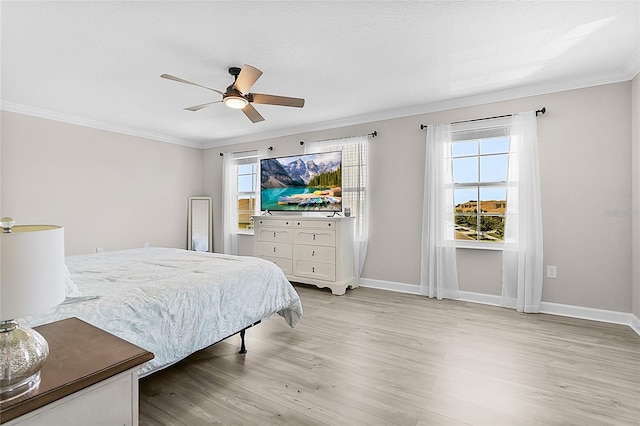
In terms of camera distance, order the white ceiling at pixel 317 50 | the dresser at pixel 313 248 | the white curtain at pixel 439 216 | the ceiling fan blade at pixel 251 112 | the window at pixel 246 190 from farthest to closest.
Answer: the window at pixel 246 190 → the dresser at pixel 313 248 → the white curtain at pixel 439 216 → the ceiling fan blade at pixel 251 112 → the white ceiling at pixel 317 50

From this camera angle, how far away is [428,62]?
9.09 ft

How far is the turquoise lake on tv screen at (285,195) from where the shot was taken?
4387mm

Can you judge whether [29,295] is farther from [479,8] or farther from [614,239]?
[614,239]

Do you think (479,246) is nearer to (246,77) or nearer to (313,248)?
(313,248)

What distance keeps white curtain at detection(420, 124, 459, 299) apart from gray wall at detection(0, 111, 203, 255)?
176 inches

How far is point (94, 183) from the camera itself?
4.50 metres

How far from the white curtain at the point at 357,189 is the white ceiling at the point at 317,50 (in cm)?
71

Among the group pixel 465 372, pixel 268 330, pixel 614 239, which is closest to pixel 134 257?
pixel 268 330

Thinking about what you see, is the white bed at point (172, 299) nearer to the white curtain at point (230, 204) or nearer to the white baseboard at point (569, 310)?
the white baseboard at point (569, 310)

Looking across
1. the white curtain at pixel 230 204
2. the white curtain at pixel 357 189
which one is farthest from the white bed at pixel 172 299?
the white curtain at pixel 230 204

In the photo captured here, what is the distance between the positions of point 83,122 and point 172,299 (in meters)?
4.07

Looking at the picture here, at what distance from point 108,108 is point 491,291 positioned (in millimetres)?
5371

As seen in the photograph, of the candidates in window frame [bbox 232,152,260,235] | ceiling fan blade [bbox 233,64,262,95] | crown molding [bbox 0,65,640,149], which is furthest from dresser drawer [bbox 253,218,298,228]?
ceiling fan blade [bbox 233,64,262,95]

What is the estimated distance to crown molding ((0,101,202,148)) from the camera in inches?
149
